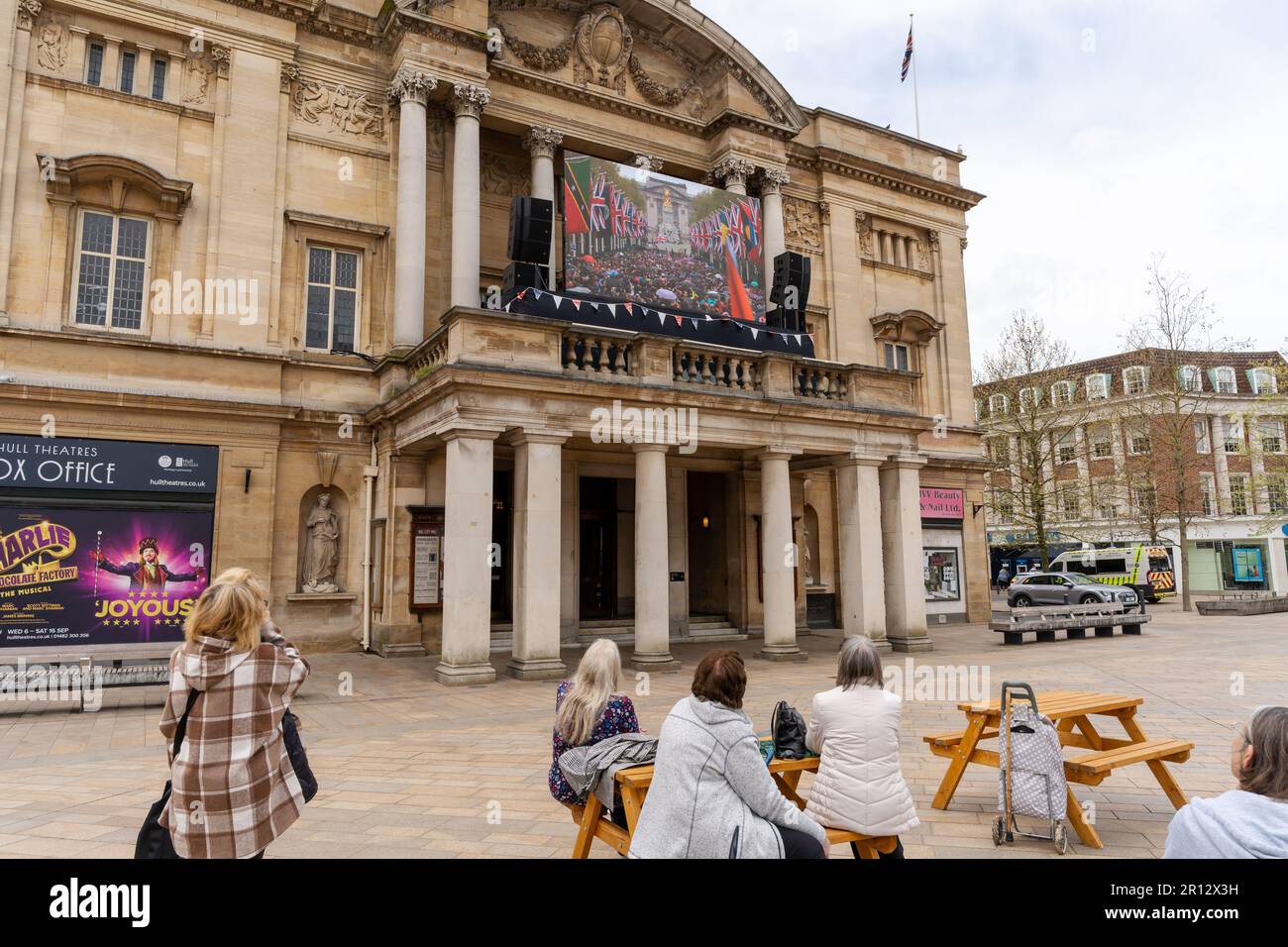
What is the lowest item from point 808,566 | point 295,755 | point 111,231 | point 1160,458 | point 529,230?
point 295,755

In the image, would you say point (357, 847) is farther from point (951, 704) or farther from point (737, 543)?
point (737, 543)

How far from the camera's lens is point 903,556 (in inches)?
691

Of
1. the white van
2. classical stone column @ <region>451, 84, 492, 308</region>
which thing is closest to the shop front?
the white van

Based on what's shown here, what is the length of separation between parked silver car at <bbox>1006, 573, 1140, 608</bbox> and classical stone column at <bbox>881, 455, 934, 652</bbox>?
13.8 metres

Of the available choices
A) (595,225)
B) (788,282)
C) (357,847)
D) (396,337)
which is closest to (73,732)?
(357,847)

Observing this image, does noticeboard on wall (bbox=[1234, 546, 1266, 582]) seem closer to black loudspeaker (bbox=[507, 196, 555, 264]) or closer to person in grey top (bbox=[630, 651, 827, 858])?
black loudspeaker (bbox=[507, 196, 555, 264])

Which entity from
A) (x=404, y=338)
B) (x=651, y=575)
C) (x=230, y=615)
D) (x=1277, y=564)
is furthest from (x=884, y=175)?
(x=1277, y=564)

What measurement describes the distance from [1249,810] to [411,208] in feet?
57.9

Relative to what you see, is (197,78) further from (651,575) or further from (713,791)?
(713,791)

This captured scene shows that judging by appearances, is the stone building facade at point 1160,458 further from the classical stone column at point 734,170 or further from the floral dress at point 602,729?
the floral dress at point 602,729

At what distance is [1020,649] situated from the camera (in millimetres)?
18453

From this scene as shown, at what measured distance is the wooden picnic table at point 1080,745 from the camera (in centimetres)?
551

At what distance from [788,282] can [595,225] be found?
232 inches
